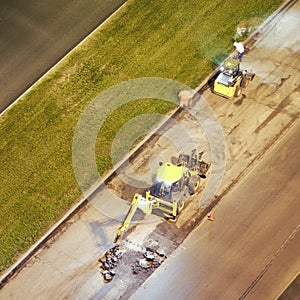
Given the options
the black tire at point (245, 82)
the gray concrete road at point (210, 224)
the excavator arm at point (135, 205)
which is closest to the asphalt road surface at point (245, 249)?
the gray concrete road at point (210, 224)

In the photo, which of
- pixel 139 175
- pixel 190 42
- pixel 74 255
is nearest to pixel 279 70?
pixel 190 42

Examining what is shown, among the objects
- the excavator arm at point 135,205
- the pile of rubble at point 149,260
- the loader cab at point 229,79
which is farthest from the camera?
the loader cab at point 229,79

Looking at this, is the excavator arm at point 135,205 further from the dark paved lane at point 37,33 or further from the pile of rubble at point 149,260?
the dark paved lane at point 37,33

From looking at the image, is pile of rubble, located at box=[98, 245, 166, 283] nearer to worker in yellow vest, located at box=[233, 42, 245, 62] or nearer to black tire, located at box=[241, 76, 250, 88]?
black tire, located at box=[241, 76, 250, 88]

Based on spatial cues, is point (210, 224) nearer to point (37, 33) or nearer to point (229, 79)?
point (229, 79)

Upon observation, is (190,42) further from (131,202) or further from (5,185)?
(5,185)

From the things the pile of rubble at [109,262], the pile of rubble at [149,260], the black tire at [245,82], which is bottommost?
the pile of rubble at [109,262]

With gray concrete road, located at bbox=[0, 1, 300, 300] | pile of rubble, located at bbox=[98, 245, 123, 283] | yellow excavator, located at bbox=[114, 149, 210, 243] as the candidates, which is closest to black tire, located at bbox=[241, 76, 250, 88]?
gray concrete road, located at bbox=[0, 1, 300, 300]

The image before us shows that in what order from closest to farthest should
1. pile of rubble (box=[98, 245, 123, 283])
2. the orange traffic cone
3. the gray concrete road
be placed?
the gray concrete road
pile of rubble (box=[98, 245, 123, 283])
the orange traffic cone
